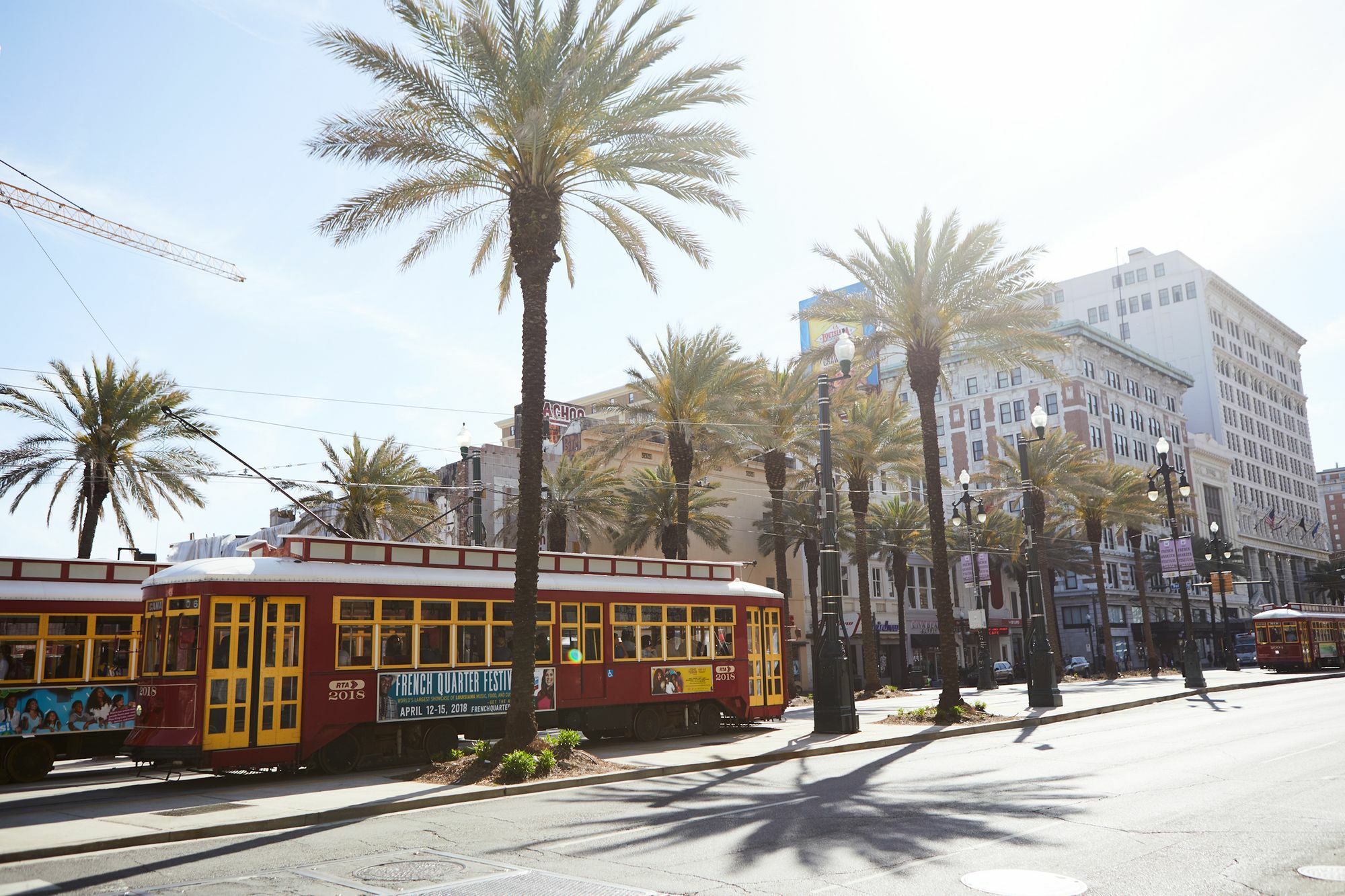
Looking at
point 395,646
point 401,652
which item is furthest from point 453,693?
point 395,646

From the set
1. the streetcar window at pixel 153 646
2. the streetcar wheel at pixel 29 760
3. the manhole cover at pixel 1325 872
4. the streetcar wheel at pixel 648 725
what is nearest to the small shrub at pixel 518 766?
the streetcar window at pixel 153 646

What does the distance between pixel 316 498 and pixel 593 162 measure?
2846cm

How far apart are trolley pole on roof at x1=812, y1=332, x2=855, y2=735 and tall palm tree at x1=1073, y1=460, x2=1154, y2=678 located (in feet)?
106

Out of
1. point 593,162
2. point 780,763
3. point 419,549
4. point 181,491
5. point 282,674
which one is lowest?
point 780,763

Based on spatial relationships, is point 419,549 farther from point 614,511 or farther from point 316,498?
point 316,498

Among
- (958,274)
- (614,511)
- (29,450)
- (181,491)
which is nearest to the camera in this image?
(958,274)

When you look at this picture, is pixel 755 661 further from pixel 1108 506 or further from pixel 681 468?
pixel 1108 506

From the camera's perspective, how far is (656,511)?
144ft

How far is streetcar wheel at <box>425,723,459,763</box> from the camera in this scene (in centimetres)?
1791

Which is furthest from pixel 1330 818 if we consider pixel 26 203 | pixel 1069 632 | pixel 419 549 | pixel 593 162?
pixel 1069 632

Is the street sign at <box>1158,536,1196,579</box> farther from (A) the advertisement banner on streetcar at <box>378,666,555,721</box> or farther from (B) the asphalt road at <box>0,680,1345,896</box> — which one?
(A) the advertisement banner on streetcar at <box>378,666,555,721</box>

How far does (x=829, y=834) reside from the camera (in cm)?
1011

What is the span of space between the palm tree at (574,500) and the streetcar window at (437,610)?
22.7 m

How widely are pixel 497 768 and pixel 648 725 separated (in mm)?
6460
